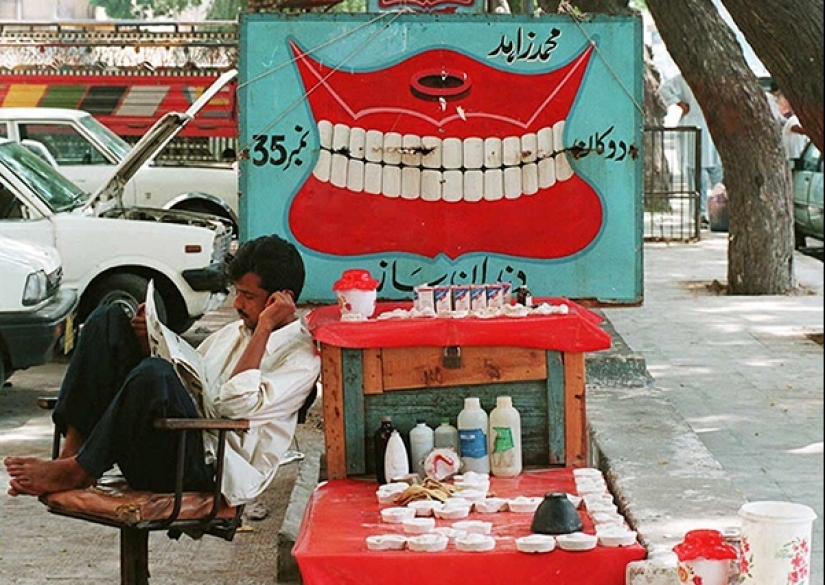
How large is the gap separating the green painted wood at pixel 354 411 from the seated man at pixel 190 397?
9.6 inches

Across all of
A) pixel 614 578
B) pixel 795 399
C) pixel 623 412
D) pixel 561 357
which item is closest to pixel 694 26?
pixel 795 399

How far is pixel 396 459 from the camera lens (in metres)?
5.81

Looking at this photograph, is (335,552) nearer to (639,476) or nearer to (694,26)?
(639,476)

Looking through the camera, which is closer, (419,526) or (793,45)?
(793,45)

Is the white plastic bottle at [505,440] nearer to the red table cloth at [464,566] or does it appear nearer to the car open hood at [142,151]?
the red table cloth at [464,566]

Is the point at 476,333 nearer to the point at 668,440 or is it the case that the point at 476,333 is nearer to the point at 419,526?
the point at 419,526

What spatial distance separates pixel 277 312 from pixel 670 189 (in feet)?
53.6

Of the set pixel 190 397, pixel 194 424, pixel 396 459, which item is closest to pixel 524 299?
pixel 396 459

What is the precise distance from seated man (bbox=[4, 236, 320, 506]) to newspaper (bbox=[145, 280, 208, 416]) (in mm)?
40

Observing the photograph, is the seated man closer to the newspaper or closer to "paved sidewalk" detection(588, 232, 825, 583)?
the newspaper

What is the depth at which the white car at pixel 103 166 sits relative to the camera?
1442 cm

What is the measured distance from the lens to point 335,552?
4.97 metres

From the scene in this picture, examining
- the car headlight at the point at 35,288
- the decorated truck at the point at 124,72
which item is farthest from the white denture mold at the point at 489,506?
the decorated truck at the point at 124,72

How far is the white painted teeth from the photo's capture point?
7758mm
